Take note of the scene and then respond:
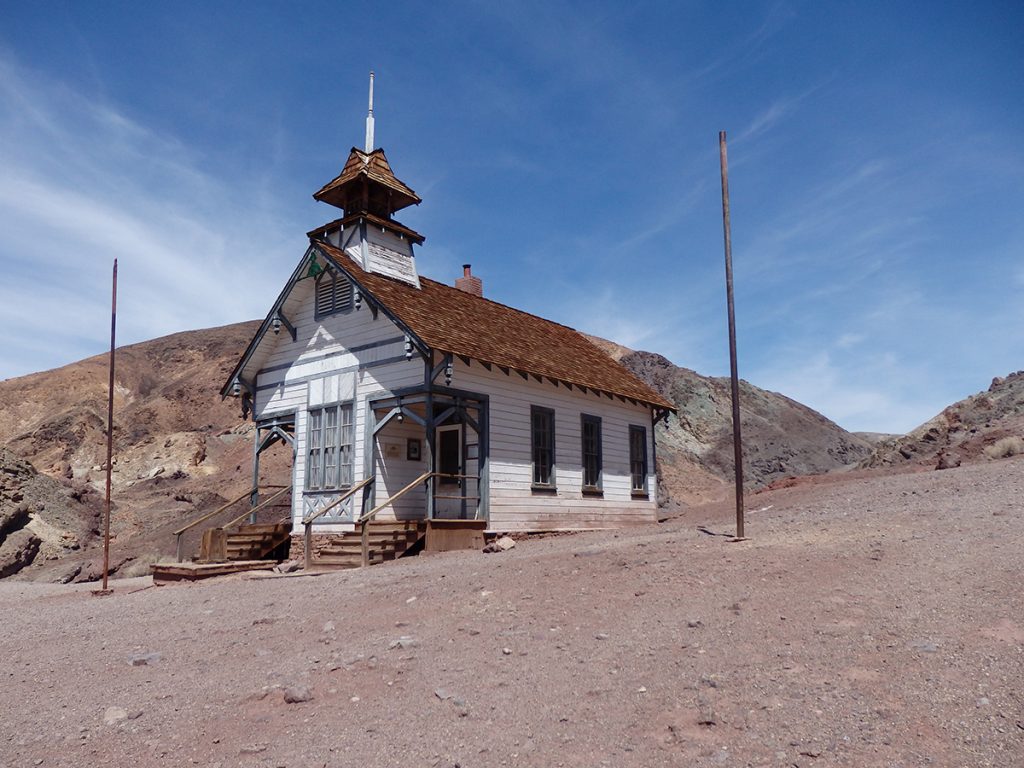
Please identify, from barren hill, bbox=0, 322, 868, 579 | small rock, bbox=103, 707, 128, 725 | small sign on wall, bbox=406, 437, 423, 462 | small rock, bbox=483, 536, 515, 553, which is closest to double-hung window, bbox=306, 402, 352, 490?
small sign on wall, bbox=406, 437, 423, 462

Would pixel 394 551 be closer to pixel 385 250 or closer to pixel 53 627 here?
pixel 53 627

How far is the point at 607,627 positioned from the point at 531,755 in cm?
264

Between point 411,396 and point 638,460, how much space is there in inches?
344

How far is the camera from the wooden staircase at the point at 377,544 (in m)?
15.4

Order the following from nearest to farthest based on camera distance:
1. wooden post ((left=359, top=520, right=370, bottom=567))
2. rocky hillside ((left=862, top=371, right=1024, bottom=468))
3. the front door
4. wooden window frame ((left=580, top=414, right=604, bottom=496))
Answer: wooden post ((left=359, top=520, right=370, bottom=567)) < the front door < wooden window frame ((left=580, top=414, right=604, bottom=496)) < rocky hillside ((left=862, top=371, right=1024, bottom=468))

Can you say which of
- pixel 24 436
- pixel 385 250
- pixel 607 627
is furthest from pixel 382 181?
pixel 24 436

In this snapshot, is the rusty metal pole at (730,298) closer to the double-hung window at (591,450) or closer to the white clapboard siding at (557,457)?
the white clapboard siding at (557,457)

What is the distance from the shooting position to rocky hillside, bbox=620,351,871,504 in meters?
53.3

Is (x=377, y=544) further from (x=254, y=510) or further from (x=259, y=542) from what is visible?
(x=254, y=510)

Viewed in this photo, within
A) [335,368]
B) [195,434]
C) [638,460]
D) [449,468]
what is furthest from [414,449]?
[195,434]

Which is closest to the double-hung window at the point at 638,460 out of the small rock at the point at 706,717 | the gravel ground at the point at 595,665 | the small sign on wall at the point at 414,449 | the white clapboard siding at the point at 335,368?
the small sign on wall at the point at 414,449

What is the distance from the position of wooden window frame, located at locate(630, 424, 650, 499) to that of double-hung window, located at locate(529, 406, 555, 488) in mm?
3985

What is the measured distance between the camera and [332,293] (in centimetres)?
1897

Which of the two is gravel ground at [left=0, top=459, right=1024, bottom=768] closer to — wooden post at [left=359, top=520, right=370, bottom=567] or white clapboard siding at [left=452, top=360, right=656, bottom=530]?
wooden post at [left=359, top=520, right=370, bottom=567]
